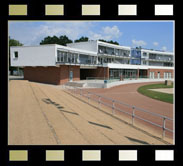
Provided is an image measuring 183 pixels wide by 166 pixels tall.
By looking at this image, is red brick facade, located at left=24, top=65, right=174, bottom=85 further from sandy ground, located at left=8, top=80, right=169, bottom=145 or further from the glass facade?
sandy ground, located at left=8, top=80, right=169, bottom=145

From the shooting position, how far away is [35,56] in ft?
103

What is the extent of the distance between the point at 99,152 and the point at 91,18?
2.53 metres

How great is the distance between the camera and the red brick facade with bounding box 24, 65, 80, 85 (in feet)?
103

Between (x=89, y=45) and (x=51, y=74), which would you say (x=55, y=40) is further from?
(x=51, y=74)

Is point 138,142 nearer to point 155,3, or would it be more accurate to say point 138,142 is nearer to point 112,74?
point 155,3

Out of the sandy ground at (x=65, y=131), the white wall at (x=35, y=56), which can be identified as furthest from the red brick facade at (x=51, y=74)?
the sandy ground at (x=65, y=131)

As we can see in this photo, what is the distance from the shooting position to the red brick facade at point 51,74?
103 feet

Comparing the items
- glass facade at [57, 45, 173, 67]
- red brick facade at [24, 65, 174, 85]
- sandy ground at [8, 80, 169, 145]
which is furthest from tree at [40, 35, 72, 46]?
sandy ground at [8, 80, 169, 145]

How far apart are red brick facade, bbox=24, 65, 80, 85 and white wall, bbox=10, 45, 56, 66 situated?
1.90 meters

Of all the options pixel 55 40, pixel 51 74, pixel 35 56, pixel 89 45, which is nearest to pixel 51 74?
pixel 51 74

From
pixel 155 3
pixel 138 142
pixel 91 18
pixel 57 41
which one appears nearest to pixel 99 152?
pixel 91 18

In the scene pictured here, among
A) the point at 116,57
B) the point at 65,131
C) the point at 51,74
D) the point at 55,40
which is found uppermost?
the point at 55,40

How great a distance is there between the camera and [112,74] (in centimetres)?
4434

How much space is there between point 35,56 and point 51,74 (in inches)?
156
